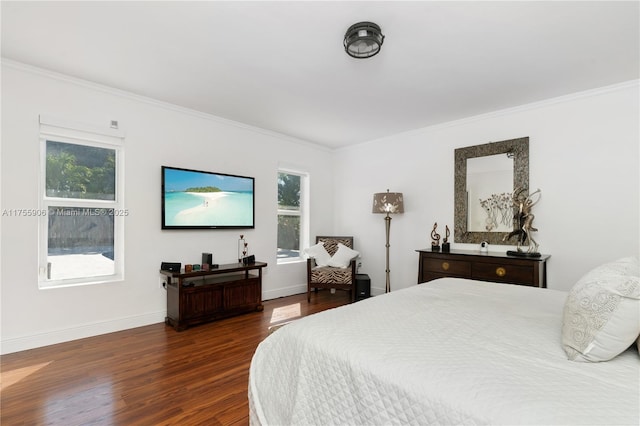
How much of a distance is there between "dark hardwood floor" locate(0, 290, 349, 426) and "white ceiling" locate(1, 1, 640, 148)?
2539 mm

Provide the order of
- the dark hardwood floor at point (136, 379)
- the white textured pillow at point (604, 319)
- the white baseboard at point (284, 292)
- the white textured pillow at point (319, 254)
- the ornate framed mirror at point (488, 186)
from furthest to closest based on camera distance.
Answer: the white textured pillow at point (319, 254) < the white baseboard at point (284, 292) < the ornate framed mirror at point (488, 186) < the dark hardwood floor at point (136, 379) < the white textured pillow at point (604, 319)

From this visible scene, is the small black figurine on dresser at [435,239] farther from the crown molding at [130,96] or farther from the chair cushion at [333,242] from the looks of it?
the crown molding at [130,96]

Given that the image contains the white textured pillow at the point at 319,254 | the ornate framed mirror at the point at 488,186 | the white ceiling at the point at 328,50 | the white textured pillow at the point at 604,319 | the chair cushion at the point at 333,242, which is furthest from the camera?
the chair cushion at the point at 333,242

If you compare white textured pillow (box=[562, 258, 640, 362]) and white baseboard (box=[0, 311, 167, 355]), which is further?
white baseboard (box=[0, 311, 167, 355])

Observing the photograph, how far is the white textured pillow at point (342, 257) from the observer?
4656 mm

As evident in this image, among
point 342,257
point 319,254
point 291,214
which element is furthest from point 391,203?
point 291,214

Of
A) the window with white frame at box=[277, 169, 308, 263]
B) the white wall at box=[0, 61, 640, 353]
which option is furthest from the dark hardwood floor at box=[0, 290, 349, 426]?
the window with white frame at box=[277, 169, 308, 263]

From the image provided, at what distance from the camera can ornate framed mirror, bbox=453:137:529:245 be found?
12.0ft

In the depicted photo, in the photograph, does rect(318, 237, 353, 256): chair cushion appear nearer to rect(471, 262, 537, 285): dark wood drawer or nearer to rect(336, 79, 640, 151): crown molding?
rect(336, 79, 640, 151): crown molding

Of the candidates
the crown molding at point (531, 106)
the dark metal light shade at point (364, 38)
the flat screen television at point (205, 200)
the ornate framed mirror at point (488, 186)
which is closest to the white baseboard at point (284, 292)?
the flat screen television at point (205, 200)

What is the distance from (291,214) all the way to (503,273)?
315cm

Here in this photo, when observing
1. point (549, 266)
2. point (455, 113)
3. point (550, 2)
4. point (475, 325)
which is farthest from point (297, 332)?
point (455, 113)

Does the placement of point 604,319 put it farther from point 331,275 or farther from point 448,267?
point 331,275

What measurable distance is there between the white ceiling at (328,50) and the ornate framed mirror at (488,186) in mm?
544
